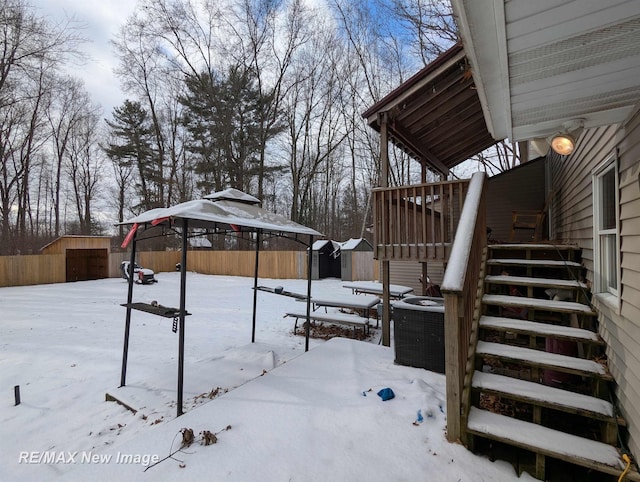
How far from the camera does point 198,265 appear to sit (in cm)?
1877

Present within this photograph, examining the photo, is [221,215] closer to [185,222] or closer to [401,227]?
[185,222]

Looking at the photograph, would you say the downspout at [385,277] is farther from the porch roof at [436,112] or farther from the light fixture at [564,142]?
the light fixture at [564,142]

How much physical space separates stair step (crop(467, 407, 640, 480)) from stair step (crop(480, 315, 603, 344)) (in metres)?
0.84

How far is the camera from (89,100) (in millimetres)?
20266

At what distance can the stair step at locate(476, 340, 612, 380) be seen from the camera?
2.44m

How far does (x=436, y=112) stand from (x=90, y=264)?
1784 cm

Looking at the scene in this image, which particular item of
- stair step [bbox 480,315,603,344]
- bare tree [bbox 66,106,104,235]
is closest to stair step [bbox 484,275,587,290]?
stair step [bbox 480,315,603,344]

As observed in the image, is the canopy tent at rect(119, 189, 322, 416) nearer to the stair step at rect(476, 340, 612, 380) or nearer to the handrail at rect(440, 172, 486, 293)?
the handrail at rect(440, 172, 486, 293)

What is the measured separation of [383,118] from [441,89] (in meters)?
0.90

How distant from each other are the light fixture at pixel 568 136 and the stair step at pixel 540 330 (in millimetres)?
1542

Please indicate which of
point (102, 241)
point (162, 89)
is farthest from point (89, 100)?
point (102, 241)

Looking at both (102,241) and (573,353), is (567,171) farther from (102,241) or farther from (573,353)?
(102,241)

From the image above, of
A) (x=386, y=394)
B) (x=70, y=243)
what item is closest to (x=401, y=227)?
(x=386, y=394)

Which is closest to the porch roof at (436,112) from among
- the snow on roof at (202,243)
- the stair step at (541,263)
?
the stair step at (541,263)
